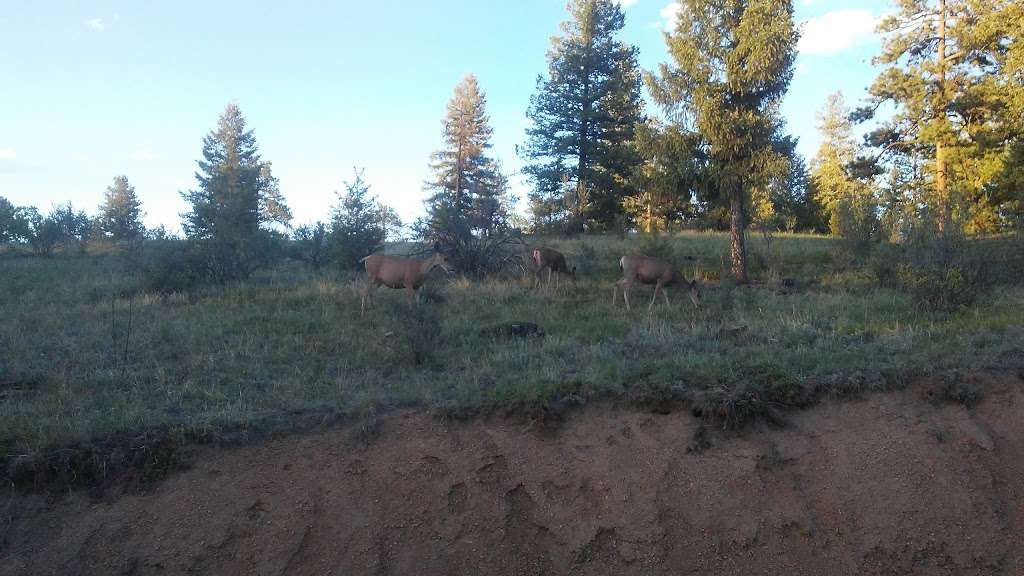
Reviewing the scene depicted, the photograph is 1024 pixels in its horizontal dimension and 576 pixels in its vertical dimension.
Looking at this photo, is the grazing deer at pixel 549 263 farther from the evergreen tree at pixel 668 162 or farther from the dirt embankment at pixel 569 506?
the dirt embankment at pixel 569 506

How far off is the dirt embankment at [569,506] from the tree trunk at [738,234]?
37.6ft

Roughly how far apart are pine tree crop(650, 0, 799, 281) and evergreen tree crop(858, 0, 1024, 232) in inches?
426

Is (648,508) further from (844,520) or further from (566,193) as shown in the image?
(566,193)

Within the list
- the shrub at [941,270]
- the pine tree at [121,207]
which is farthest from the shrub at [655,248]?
the pine tree at [121,207]

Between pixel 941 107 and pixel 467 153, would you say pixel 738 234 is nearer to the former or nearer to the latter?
pixel 941 107

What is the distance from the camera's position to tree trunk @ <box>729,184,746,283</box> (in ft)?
59.9

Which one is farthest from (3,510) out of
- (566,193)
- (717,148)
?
(566,193)

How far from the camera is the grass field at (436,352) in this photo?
23.9 ft

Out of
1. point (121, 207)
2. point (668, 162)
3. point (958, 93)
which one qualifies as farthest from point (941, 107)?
point (121, 207)

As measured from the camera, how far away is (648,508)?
6.33 m

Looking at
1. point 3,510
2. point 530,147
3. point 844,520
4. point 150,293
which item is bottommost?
point 844,520

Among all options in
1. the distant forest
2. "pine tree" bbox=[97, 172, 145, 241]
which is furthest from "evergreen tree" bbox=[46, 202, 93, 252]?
"pine tree" bbox=[97, 172, 145, 241]

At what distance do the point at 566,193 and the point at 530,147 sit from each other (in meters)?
2.65

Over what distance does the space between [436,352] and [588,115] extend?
23136 millimetres
